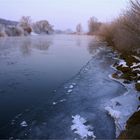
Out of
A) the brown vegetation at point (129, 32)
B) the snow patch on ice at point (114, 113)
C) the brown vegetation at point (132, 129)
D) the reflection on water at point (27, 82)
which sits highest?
the brown vegetation at point (129, 32)

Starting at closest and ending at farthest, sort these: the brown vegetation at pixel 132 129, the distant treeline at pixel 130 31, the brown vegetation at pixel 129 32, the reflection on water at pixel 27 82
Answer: the brown vegetation at pixel 132 129 < the reflection on water at pixel 27 82 < the distant treeline at pixel 130 31 < the brown vegetation at pixel 129 32

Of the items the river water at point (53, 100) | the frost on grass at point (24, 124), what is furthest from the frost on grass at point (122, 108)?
the frost on grass at point (24, 124)

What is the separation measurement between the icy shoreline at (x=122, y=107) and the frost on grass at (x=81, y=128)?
28.9 inches

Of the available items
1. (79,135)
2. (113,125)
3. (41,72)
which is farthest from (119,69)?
(79,135)

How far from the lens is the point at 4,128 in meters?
6.53

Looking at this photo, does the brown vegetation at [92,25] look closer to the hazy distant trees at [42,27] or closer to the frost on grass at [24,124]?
the hazy distant trees at [42,27]

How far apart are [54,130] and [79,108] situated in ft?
5.98

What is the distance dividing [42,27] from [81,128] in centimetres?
8116

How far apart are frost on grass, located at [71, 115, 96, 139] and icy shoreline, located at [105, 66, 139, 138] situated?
0.73 m

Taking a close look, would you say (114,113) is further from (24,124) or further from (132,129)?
(24,124)

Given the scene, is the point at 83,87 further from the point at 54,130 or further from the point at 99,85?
the point at 54,130

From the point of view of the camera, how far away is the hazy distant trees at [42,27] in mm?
82875

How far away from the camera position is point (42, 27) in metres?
85.4

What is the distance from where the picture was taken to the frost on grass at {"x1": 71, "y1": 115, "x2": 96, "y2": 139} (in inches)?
246
